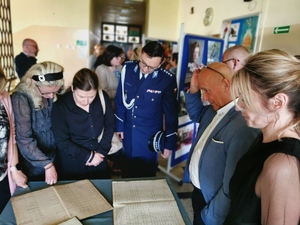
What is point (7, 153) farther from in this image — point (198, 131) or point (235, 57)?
point (235, 57)

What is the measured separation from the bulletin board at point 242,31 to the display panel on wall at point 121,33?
319 inches

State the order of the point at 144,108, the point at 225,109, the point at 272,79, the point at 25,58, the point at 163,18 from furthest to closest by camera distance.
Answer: the point at 163,18 → the point at 25,58 → the point at 144,108 → the point at 225,109 → the point at 272,79

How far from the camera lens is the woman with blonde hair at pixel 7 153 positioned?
123 cm

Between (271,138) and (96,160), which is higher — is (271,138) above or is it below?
above

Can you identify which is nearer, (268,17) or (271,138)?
(271,138)

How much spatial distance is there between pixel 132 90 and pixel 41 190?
3.24 feet

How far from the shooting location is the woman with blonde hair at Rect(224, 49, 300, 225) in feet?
1.97

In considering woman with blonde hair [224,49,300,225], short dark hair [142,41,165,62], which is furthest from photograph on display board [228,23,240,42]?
woman with blonde hair [224,49,300,225]

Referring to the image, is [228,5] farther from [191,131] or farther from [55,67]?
[55,67]

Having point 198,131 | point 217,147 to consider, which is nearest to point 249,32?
point 198,131

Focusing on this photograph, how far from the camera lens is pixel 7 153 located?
1284mm

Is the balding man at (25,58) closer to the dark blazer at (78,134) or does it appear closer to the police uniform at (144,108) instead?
the police uniform at (144,108)

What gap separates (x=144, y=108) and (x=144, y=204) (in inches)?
36.2

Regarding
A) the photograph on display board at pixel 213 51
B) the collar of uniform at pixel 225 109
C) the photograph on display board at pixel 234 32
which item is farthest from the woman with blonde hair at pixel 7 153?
the photograph on display board at pixel 234 32
